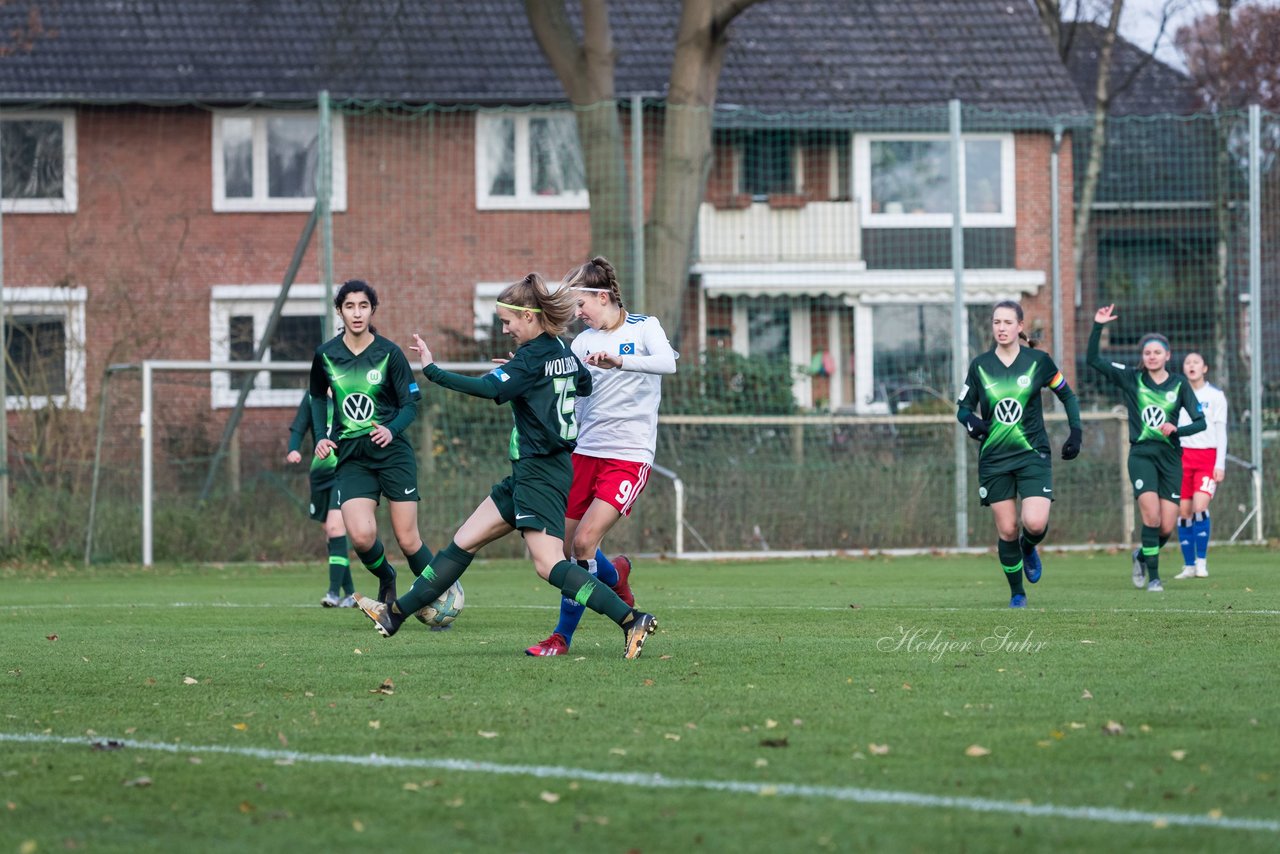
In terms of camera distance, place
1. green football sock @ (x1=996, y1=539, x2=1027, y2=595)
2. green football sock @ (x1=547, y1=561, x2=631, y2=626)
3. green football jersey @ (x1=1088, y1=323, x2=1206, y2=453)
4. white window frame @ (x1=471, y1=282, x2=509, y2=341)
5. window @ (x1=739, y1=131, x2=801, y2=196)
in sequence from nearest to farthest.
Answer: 1. green football sock @ (x1=547, y1=561, x2=631, y2=626)
2. green football sock @ (x1=996, y1=539, x2=1027, y2=595)
3. green football jersey @ (x1=1088, y1=323, x2=1206, y2=453)
4. white window frame @ (x1=471, y1=282, x2=509, y2=341)
5. window @ (x1=739, y1=131, x2=801, y2=196)

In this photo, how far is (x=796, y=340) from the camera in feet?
65.8

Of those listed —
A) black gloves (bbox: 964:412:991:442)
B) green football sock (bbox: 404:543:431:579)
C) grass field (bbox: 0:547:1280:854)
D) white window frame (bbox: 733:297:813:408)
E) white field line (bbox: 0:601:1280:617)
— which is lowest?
white field line (bbox: 0:601:1280:617)

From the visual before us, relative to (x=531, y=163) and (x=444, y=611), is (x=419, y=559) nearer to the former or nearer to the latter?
(x=444, y=611)

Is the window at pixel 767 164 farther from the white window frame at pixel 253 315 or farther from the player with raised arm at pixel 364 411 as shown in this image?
the player with raised arm at pixel 364 411

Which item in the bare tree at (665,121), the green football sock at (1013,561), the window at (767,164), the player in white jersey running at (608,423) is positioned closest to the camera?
the player in white jersey running at (608,423)

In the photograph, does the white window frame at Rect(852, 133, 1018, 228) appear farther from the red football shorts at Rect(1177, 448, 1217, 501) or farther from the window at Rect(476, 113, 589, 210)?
the red football shorts at Rect(1177, 448, 1217, 501)

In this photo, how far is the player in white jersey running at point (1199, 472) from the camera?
13.8 metres

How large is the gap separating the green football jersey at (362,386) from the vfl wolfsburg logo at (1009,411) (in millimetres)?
3644

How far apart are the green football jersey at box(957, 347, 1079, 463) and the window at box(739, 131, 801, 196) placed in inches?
494

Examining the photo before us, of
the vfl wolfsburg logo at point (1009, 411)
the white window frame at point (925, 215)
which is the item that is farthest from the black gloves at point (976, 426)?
the white window frame at point (925, 215)

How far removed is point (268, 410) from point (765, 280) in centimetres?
661

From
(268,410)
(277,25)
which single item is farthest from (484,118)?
(268,410)

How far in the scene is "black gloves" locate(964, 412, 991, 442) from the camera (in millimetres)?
10602

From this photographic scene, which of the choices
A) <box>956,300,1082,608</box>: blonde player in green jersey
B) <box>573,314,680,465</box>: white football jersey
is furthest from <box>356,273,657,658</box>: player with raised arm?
<box>956,300,1082,608</box>: blonde player in green jersey
